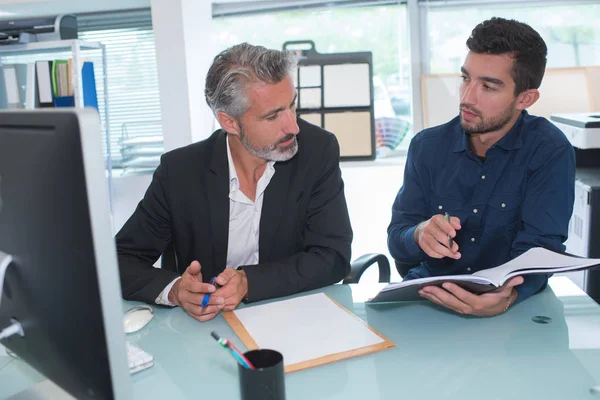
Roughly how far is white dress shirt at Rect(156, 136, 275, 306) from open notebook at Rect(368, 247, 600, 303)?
20.7 inches

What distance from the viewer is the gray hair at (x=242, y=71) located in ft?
5.22

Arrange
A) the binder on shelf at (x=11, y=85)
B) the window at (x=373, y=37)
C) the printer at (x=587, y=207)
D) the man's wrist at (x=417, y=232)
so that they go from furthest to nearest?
1. the window at (x=373, y=37)
2. the binder on shelf at (x=11, y=85)
3. the printer at (x=587, y=207)
4. the man's wrist at (x=417, y=232)

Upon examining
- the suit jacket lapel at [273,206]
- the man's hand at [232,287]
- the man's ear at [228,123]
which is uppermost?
the man's ear at [228,123]

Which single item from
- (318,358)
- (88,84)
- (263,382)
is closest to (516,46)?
(318,358)

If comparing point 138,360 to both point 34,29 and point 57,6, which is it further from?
point 57,6

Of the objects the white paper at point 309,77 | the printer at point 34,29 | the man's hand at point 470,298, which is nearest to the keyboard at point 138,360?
the man's hand at point 470,298

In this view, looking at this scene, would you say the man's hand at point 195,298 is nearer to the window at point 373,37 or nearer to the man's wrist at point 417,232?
the man's wrist at point 417,232

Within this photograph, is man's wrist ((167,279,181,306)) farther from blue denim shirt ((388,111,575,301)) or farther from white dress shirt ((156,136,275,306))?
blue denim shirt ((388,111,575,301))

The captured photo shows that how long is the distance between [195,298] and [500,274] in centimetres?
66

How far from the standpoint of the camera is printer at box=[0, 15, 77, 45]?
9.75 feet

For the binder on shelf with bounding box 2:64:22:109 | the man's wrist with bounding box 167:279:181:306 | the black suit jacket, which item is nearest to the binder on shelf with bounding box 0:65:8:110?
the binder on shelf with bounding box 2:64:22:109

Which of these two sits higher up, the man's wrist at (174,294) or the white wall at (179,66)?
the white wall at (179,66)

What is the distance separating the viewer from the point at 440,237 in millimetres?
1344

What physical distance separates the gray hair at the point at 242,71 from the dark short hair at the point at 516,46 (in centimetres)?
57
